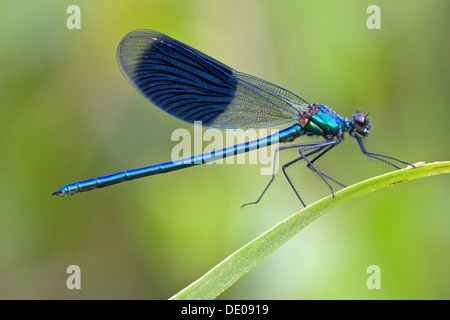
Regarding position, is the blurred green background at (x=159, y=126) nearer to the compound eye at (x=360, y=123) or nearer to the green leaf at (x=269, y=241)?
the compound eye at (x=360, y=123)

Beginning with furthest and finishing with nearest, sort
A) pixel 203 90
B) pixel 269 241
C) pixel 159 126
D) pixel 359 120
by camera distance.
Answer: pixel 159 126
pixel 203 90
pixel 359 120
pixel 269 241

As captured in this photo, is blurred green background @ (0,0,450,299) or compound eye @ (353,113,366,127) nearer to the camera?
compound eye @ (353,113,366,127)

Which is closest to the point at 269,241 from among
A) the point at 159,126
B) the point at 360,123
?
the point at 360,123

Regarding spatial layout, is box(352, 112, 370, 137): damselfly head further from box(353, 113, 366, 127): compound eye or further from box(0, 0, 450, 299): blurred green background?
box(0, 0, 450, 299): blurred green background

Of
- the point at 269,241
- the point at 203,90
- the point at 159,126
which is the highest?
the point at 203,90

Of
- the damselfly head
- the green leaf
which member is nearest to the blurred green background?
the damselfly head

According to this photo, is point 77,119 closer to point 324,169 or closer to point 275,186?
point 275,186

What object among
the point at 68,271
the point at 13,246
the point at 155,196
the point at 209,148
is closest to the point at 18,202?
the point at 13,246

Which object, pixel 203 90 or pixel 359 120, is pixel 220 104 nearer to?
pixel 203 90
